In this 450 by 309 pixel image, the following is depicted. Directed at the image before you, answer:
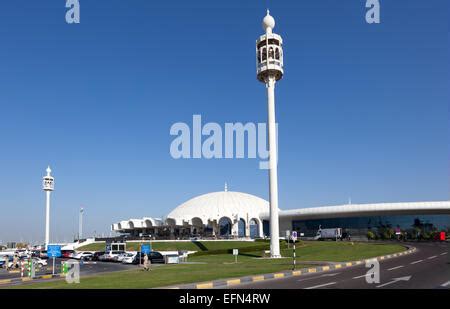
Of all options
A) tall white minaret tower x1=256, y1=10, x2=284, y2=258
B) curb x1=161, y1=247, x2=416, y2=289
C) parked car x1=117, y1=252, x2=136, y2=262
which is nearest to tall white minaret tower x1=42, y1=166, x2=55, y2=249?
parked car x1=117, y1=252, x2=136, y2=262

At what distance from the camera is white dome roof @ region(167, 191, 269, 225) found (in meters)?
97.4

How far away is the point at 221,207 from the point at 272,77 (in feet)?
186

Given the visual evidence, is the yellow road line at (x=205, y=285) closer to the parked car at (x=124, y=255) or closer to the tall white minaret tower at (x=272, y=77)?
the tall white minaret tower at (x=272, y=77)

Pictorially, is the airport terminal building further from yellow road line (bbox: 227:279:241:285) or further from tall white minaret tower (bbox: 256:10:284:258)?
yellow road line (bbox: 227:279:241:285)

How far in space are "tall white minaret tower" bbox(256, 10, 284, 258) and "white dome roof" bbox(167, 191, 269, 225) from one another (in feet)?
164

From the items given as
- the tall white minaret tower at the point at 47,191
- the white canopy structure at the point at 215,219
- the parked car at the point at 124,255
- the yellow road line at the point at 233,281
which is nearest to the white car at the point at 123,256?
the parked car at the point at 124,255

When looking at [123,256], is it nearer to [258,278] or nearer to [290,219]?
[258,278]

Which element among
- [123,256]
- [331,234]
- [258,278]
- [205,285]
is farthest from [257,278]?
[331,234]

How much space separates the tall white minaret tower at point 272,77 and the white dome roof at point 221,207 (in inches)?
1964

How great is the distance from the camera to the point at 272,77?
48812mm

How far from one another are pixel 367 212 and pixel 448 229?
16.8 meters

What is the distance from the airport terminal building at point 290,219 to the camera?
8794cm
